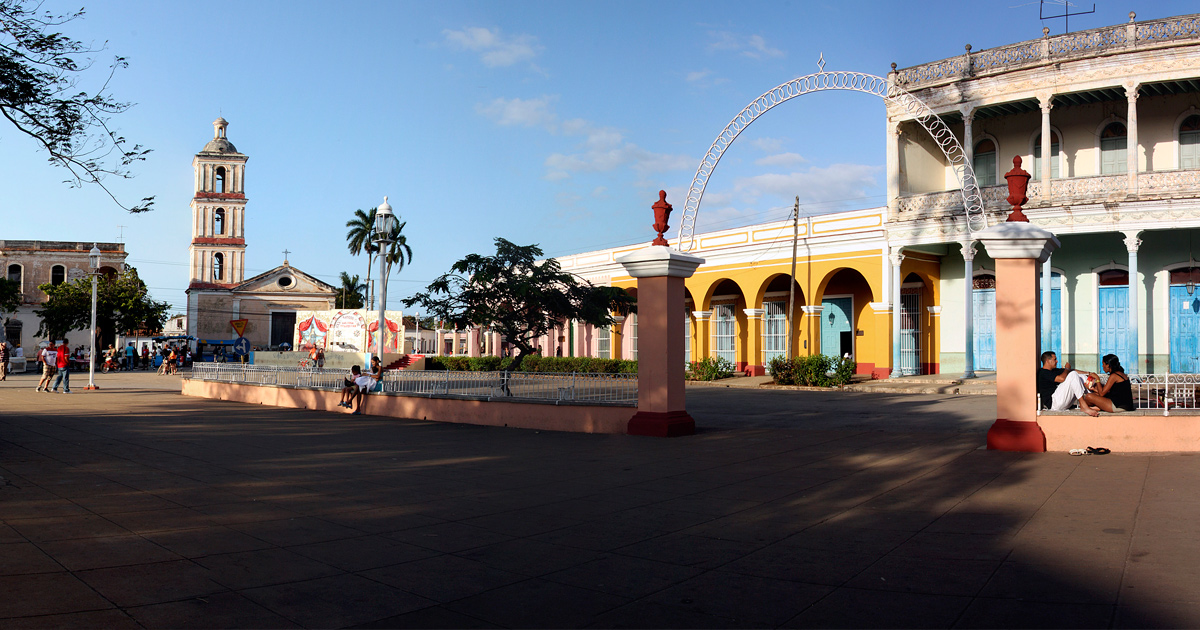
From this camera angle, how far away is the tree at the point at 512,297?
15.8m

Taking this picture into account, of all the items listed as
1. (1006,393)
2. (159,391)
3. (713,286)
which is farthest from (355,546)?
(713,286)

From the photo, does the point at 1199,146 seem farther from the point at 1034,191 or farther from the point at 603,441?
the point at 603,441

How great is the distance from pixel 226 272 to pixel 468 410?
155 feet

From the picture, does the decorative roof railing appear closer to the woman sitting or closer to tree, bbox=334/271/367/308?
the woman sitting

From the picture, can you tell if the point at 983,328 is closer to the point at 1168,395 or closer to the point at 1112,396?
the point at 1168,395

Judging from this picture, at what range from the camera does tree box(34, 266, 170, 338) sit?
146ft

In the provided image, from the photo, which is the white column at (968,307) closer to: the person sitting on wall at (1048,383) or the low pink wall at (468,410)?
the person sitting on wall at (1048,383)

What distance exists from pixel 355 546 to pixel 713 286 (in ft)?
86.5

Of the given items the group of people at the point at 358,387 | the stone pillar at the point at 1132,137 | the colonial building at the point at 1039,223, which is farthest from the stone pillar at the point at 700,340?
the group of people at the point at 358,387

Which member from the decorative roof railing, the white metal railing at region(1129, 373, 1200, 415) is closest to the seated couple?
the white metal railing at region(1129, 373, 1200, 415)

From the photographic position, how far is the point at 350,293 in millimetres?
74312

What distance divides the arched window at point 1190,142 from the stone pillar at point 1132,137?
5.77 feet

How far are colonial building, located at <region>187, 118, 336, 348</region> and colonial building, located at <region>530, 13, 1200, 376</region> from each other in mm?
38323

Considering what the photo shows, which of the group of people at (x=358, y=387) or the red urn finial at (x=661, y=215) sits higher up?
the red urn finial at (x=661, y=215)
